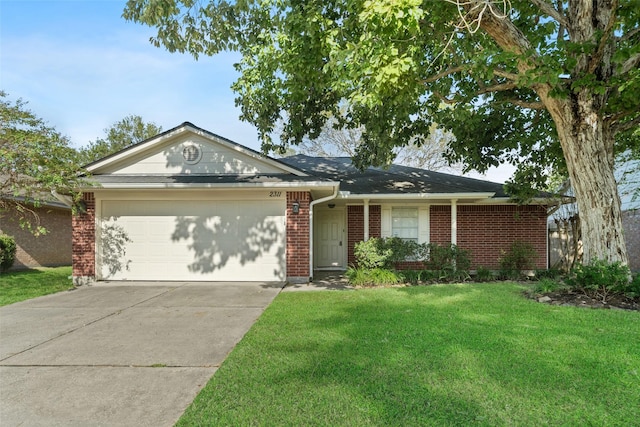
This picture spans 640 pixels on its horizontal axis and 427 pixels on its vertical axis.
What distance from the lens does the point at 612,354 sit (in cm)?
380

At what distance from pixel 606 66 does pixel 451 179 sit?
6.14 metres

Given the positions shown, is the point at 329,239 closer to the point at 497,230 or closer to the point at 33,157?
the point at 497,230

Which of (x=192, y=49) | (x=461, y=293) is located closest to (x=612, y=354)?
(x=461, y=293)

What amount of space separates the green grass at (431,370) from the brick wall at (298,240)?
343cm

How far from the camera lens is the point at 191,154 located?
10.0 metres

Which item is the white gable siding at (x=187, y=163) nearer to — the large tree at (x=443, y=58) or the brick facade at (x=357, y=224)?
the large tree at (x=443, y=58)

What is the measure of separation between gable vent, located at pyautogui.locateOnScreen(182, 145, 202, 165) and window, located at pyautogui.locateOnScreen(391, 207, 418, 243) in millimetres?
6164

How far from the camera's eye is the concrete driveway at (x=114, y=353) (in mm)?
2898

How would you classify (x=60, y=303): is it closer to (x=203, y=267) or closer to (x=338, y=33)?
(x=203, y=267)

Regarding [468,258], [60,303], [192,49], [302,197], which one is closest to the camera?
[60,303]

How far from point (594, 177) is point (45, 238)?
18.1 m

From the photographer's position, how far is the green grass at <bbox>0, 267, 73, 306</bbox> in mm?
8000

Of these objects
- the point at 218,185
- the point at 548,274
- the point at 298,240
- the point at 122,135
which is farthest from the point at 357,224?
the point at 122,135

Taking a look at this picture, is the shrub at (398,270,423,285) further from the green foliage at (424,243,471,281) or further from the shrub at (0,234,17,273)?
the shrub at (0,234,17,273)
